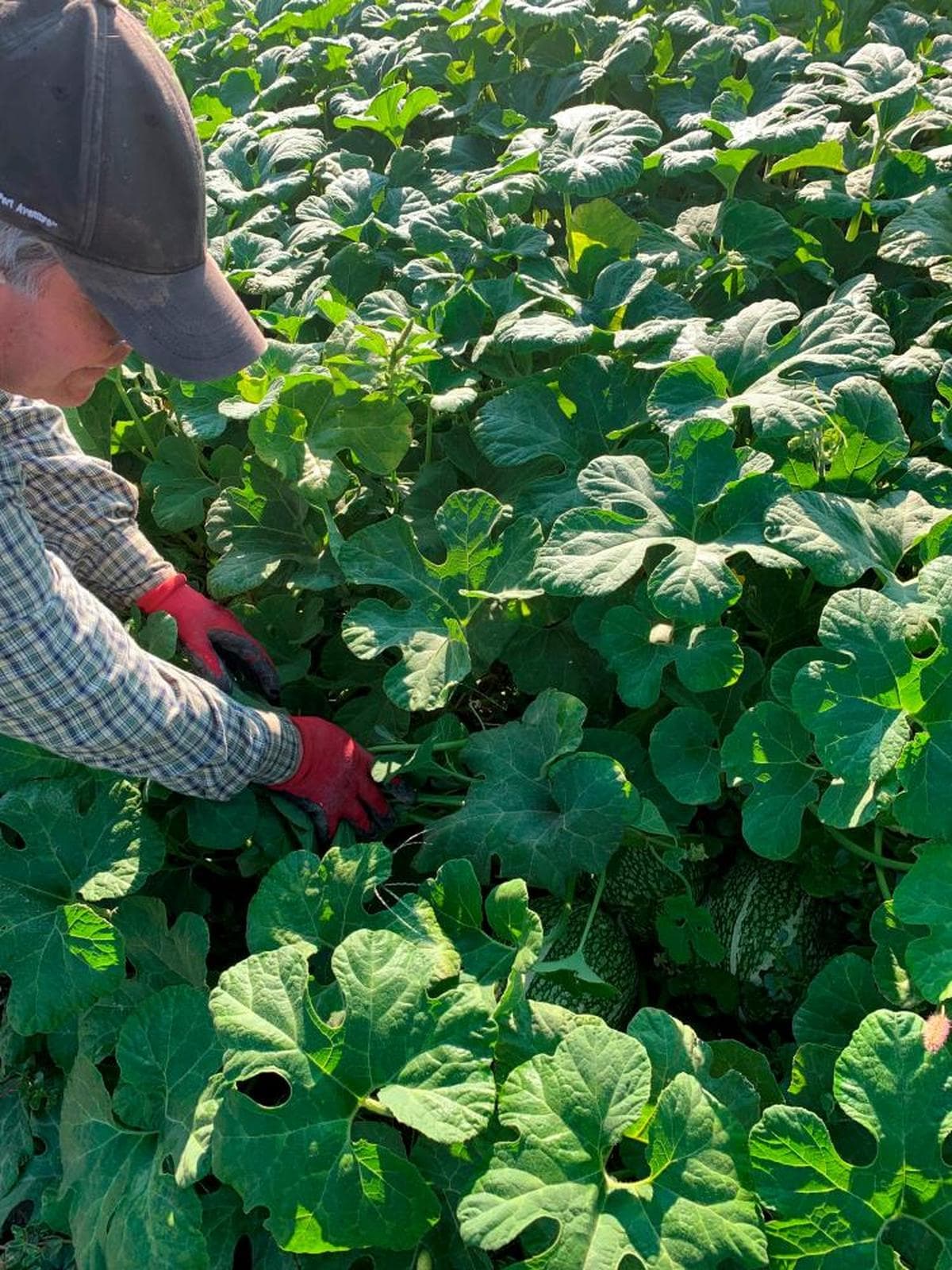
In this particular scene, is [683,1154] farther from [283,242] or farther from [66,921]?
[283,242]

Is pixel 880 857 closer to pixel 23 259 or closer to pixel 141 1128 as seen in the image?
pixel 141 1128

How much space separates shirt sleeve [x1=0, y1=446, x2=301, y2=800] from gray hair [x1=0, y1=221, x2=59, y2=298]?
12.9 inches

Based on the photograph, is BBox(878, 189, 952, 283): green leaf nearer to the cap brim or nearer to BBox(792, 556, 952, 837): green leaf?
BBox(792, 556, 952, 837): green leaf

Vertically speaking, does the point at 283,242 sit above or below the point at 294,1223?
above

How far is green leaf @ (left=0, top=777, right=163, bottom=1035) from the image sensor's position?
2.03 metres

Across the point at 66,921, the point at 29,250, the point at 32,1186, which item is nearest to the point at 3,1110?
the point at 32,1186

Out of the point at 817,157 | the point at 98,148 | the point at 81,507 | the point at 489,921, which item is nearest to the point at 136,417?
the point at 81,507

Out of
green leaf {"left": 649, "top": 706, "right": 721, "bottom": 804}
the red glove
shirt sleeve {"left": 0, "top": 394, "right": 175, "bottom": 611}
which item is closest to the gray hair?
shirt sleeve {"left": 0, "top": 394, "right": 175, "bottom": 611}

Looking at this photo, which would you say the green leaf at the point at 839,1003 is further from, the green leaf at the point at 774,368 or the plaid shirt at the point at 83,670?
the plaid shirt at the point at 83,670

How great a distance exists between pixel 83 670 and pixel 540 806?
87 centimetres

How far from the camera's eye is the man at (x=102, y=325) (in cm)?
166

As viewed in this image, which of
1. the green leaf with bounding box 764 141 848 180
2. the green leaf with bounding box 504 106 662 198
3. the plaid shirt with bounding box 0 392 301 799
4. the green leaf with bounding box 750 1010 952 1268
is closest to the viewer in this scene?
the green leaf with bounding box 750 1010 952 1268

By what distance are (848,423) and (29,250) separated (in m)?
1.46

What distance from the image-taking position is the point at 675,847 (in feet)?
7.18
